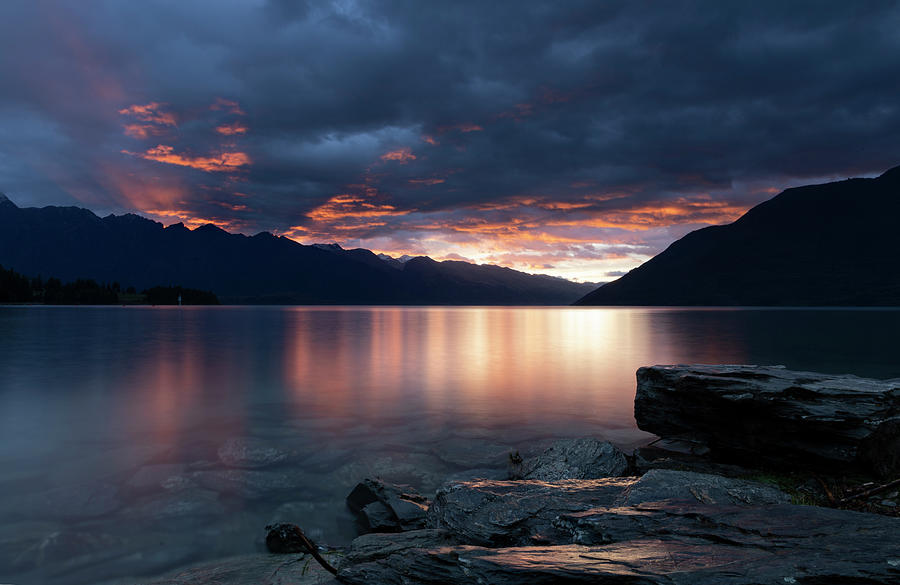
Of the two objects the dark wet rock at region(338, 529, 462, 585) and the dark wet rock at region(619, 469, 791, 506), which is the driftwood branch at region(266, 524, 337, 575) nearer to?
the dark wet rock at region(338, 529, 462, 585)

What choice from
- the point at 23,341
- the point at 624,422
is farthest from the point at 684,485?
the point at 23,341

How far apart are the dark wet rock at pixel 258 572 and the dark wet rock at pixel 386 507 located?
1556mm

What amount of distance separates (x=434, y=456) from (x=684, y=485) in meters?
9.20

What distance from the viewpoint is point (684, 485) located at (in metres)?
7.41

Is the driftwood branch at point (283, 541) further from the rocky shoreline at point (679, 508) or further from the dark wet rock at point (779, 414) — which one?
the dark wet rock at point (779, 414)

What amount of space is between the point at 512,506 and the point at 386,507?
4.41 meters

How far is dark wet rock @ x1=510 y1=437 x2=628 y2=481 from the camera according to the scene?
1115cm

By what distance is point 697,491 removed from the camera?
7320 mm

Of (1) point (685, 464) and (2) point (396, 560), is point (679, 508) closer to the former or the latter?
(2) point (396, 560)

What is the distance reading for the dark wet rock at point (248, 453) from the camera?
14.1 meters

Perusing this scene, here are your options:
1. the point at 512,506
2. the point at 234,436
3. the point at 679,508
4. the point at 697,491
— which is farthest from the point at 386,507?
the point at 234,436

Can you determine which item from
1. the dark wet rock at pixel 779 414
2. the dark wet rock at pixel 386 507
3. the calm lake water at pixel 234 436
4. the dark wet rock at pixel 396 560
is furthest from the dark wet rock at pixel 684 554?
the dark wet rock at pixel 779 414

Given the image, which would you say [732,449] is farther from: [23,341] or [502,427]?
[23,341]

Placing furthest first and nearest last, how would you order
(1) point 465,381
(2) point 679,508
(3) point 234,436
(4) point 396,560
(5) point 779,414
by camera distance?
1. (1) point 465,381
2. (3) point 234,436
3. (5) point 779,414
4. (2) point 679,508
5. (4) point 396,560
